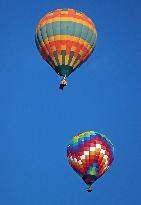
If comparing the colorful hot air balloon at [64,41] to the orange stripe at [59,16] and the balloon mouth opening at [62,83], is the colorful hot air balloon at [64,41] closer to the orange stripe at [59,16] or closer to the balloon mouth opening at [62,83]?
the orange stripe at [59,16]

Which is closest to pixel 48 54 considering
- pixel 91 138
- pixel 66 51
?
pixel 66 51

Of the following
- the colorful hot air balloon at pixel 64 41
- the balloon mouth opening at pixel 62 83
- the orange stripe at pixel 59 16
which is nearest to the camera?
the balloon mouth opening at pixel 62 83

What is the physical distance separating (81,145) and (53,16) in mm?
9156

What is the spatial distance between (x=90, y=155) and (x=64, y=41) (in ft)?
27.2

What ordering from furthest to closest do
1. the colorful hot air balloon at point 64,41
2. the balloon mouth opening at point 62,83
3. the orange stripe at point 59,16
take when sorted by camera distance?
the orange stripe at point 59,16 < the colorful hot air balloon at point 64,41 < the balloon mouth opening at point 62,83

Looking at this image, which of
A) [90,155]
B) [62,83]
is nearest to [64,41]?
[62,83]

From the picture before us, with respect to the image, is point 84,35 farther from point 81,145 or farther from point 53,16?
point 81,145

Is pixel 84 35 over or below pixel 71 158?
Answer: over

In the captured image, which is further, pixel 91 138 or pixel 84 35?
pixel 91 138

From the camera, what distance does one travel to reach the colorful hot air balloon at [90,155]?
143 feet

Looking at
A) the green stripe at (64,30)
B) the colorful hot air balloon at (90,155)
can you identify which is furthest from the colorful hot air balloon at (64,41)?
the colorful hot air balloon at (90,155)

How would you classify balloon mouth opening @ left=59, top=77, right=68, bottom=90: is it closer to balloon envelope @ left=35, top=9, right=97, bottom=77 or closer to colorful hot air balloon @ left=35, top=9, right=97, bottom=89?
colorful hot air balloon @ left=35, top=9, right=97, bottom=89

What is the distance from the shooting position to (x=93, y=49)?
41375 millimetres

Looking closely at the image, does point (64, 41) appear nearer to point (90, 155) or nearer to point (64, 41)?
point (64, 41)
